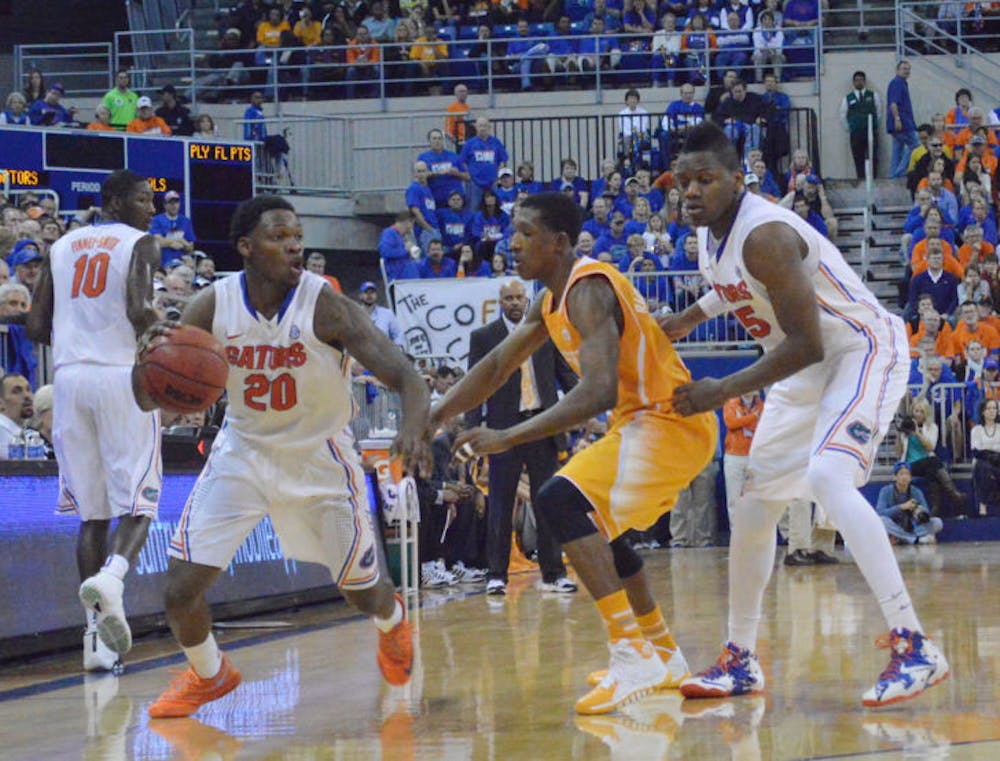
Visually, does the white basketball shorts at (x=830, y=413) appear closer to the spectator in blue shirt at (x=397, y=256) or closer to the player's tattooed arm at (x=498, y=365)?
the player's tattooed arm at (x=498, y=365)

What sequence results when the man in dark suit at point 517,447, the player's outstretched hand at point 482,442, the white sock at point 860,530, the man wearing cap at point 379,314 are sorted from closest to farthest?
the player's outstretched hand at point 482,442, the white sock at point 860,530, the man in dark suit at point 517,447, the man wearing cap at point 379,314

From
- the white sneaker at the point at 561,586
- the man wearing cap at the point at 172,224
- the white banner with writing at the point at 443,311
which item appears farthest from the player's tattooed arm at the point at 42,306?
the white banner with writing at the point at 443,311

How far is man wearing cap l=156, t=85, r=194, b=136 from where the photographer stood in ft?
77.4

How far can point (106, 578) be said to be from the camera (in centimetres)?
741

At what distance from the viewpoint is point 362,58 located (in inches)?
1053

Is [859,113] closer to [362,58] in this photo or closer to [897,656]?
[362,58]

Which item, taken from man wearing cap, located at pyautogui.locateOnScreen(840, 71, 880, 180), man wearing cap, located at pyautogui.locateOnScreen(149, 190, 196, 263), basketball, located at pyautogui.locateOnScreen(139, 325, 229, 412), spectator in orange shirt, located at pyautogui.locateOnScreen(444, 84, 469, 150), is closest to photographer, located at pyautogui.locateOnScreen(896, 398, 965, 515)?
man wearing cap, located at pyautogui.locateOnScreen(840, 71, 880, 180)

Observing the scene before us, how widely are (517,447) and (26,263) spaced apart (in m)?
3.91

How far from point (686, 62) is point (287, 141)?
6.11 metres

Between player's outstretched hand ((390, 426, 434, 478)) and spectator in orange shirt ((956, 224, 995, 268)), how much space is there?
598 inches

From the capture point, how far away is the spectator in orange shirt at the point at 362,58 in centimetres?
2650

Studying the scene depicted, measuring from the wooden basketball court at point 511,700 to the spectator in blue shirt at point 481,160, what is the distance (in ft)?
42.0

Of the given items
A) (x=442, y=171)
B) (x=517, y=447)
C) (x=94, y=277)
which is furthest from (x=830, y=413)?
(x=442, y=171)

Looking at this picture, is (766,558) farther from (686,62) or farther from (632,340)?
(686,62)
